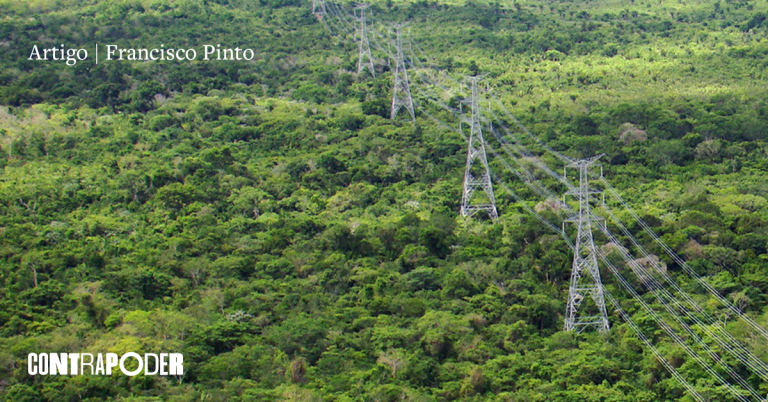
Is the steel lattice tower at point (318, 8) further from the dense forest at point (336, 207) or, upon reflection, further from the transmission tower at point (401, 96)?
the transmission tower at point (401, 96)

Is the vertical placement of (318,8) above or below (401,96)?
above

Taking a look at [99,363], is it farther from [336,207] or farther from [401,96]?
[401,96]

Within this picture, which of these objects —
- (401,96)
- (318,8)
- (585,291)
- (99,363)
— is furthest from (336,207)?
(318,8)

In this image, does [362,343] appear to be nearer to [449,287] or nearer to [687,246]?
[449,287]

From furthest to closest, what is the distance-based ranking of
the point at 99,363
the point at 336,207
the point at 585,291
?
1. the point at 336,207
2. the point at 585,291
3. the point at 99,363

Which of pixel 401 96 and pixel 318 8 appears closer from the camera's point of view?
pixel 401 96

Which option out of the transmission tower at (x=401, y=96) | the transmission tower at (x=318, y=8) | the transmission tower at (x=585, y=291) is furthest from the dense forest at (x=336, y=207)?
the transmission tower at (x=318, y=8)

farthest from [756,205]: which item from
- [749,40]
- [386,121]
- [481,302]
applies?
[749,40]
